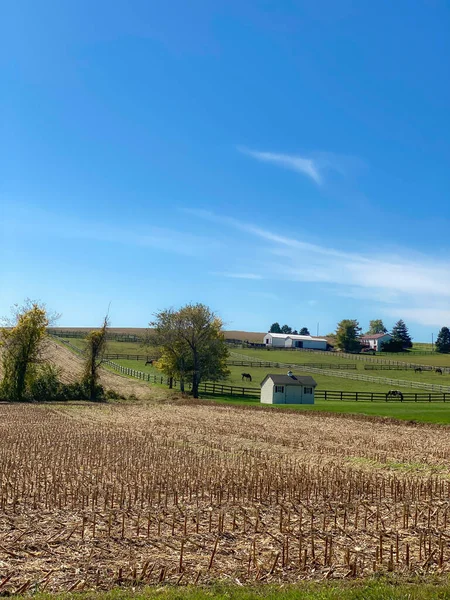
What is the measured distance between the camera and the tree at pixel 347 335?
154125 mm

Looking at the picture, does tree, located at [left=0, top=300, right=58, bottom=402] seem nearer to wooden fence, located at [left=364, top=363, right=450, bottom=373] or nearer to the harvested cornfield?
the harvested cornfield

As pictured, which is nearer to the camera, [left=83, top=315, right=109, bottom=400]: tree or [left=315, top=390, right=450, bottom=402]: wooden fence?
[left=83, top=315, right=109, bottom=400]: tree

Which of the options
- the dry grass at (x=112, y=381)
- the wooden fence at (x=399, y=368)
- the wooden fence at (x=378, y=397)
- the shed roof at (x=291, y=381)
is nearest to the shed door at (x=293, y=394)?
the shed roof at (x=291, y=381)

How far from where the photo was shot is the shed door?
6284cm

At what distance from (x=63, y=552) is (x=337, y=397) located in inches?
2271

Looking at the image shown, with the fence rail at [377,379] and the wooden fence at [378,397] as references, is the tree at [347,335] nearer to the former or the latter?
the fence rail at [377,379]

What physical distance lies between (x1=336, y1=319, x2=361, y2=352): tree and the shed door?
93.5 m

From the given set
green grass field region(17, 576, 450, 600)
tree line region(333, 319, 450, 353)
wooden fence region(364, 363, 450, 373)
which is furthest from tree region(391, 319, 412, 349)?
green grass field region(17, 576, 450, 600)

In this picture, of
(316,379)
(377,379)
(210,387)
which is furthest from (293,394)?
(377,379)

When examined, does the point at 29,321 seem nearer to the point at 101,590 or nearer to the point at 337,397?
the point at 337,397

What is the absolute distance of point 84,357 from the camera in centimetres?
6425

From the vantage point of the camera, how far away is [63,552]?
11797 mm

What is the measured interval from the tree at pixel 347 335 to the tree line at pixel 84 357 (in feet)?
290

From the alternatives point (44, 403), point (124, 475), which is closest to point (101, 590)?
point (124, 475)
